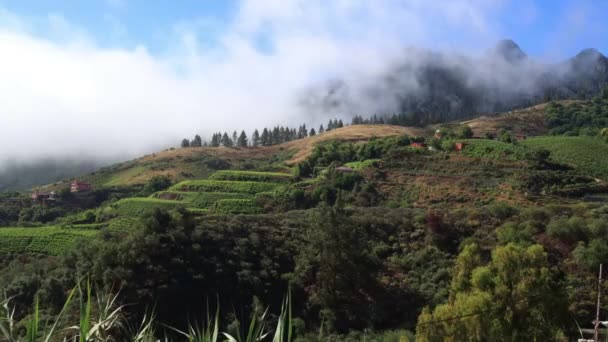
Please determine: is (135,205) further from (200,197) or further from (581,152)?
(581,152)

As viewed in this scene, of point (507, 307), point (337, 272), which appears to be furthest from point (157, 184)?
point (507, 307)

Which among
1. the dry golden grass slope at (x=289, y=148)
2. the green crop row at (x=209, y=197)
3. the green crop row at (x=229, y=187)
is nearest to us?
the green crop row at (x=209, y=197)

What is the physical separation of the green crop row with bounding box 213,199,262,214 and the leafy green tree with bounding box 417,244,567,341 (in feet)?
130

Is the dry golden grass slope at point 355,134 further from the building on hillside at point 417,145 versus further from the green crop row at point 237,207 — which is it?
the green crop row at point 237,207

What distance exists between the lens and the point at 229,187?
Result: 76.6m

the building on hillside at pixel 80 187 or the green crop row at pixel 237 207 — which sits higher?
the building on hillside at pixel 80 187

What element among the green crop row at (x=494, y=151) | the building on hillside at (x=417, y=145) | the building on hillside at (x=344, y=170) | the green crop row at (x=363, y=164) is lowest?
the building on hillside at (x=344, y=170)

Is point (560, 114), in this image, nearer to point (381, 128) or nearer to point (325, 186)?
point (381, 128)

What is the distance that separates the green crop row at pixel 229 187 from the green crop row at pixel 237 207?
724cm

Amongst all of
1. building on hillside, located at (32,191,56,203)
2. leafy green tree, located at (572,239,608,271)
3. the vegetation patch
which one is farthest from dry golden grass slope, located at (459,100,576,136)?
building on hillside, located at (32,191,56,203)

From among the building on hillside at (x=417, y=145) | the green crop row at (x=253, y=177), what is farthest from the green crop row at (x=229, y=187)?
the building on hillside at (x=417, y=145)

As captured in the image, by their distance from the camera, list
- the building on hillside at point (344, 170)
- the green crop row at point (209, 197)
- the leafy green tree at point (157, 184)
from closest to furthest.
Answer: the green crop row at point (209, 197) < the building on hillside at point (344, 170) < the leafy green tree at point (157, 184)

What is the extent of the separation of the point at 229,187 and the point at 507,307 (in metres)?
54.4

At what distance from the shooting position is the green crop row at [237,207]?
64438 millimetres
